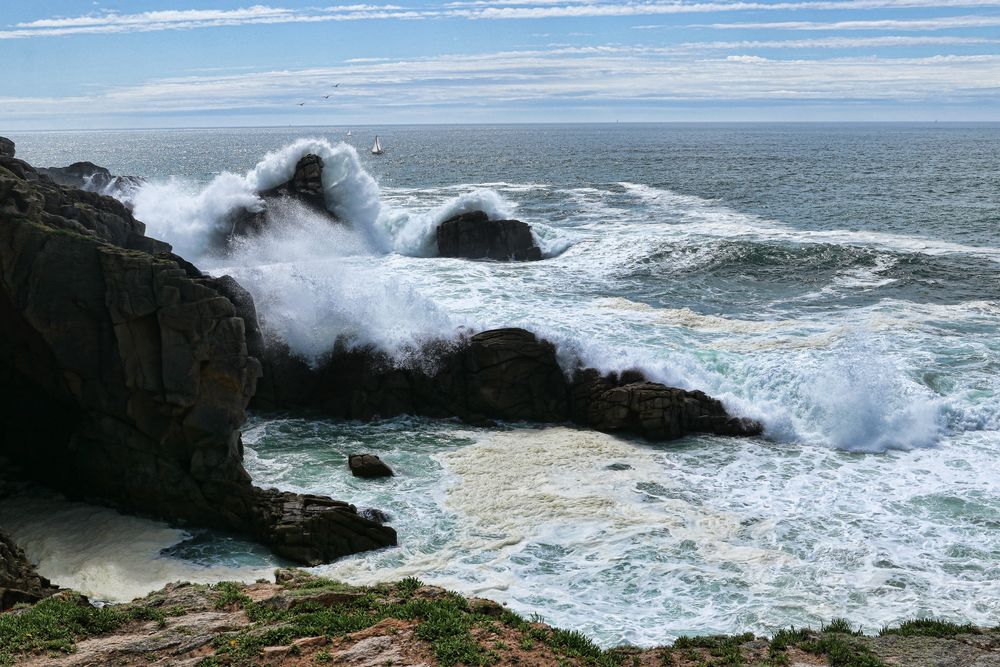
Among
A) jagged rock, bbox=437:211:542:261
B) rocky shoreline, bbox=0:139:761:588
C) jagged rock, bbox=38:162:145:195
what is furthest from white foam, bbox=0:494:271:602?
jagged rock, bbox=38:162:145:195

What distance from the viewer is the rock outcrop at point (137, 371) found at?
1814 cm

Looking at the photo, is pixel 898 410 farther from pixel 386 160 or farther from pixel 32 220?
pixel 386 160

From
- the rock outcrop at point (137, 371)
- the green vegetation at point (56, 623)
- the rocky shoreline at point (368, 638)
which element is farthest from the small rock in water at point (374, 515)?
the green vegetation at point (56, 623)

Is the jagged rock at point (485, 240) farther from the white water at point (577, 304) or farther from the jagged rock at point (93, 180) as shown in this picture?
the jagged rock at point (93, 180)

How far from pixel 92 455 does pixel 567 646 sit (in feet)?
40.1

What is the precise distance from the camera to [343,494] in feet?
63.4

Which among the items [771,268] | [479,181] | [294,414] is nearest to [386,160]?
[479,181]

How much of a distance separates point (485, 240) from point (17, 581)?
31030mm

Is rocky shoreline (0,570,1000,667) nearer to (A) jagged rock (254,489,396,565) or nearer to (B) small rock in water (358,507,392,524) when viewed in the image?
(A) jagged rock (254,489,396,565)

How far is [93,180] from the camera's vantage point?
5262cm

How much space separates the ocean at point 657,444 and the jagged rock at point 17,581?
4.38 ft

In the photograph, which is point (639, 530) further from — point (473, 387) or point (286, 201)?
point (286, 201)

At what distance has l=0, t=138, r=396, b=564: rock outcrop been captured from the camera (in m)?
18.1

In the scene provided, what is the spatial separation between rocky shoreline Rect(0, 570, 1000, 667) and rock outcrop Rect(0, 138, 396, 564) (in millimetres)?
5903
